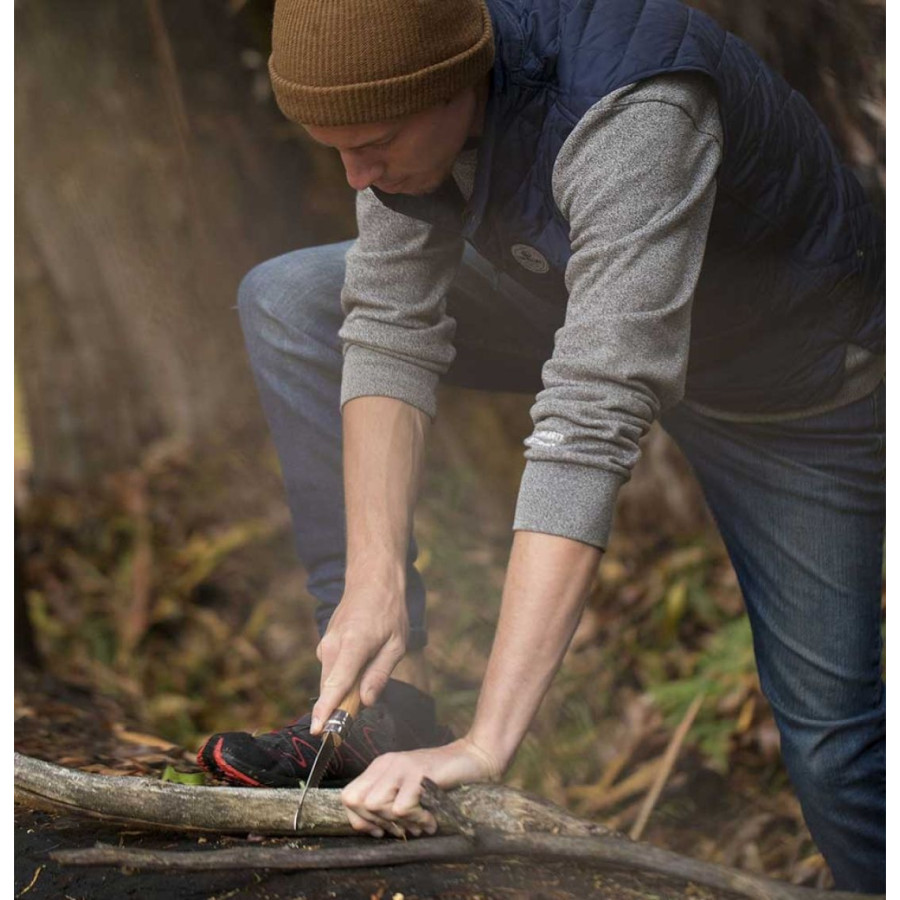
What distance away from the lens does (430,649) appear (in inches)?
83.5

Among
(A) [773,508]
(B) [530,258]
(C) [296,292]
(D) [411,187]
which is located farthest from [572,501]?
(C) [296,292]

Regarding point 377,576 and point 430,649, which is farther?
point 430,649

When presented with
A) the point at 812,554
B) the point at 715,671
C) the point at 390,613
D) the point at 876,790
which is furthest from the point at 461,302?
the point at 715,671

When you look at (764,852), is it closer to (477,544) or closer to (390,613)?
(477,544)

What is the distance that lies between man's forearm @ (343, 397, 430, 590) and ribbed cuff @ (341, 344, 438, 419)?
0.4 inches

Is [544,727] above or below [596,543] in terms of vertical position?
below

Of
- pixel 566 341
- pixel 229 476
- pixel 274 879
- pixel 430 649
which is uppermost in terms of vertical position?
pixel 566 341

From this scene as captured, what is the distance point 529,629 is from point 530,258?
51cm

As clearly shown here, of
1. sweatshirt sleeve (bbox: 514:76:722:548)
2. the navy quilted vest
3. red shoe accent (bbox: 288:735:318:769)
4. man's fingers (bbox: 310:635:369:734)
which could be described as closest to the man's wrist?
man's fingers (bbox: 310:635:369:734)

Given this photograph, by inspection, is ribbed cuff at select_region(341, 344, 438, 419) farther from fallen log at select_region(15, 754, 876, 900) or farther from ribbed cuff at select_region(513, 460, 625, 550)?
fallen log at select_region(15, 754, 876, 900)

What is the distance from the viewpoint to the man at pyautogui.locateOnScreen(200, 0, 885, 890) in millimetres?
1451

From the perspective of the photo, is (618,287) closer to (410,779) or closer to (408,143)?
(408,143)
